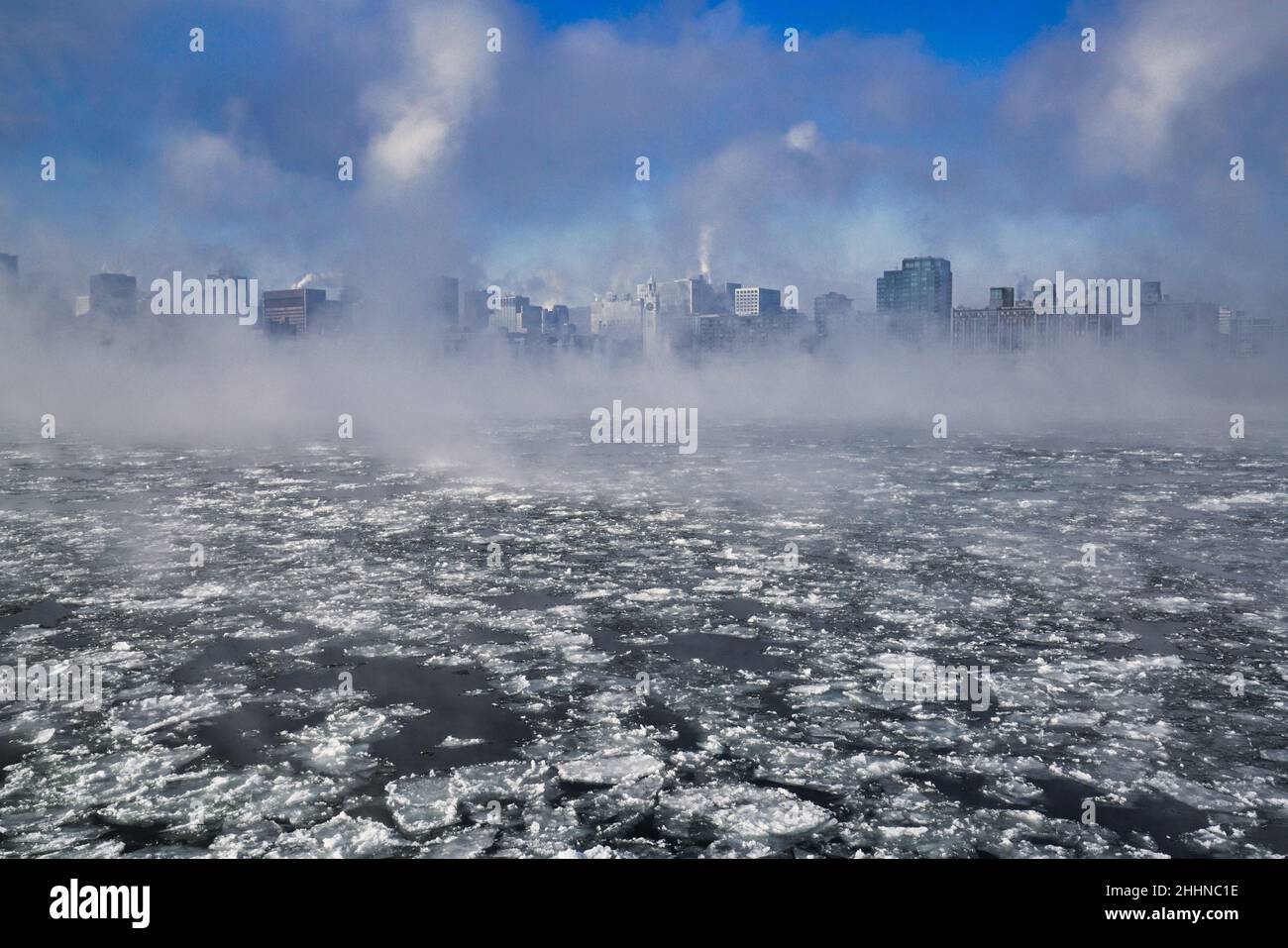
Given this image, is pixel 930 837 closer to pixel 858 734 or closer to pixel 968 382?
pixel 858 734

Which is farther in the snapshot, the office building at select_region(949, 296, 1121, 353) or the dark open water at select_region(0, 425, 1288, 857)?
the office building at select_region(949, 296, 1121, 353)

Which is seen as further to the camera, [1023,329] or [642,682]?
[1023,329]

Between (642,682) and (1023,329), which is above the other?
(1023,329)

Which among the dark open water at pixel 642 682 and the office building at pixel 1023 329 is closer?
the dark open water at pixel 642 682

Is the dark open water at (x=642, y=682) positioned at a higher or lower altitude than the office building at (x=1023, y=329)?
lower

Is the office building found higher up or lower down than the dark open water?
higher up

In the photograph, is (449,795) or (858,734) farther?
(858,734)
